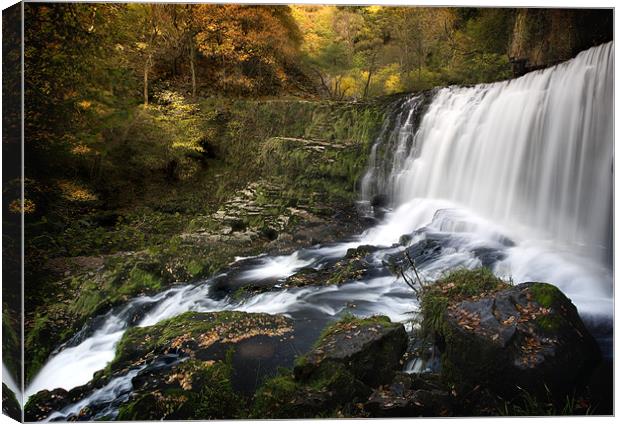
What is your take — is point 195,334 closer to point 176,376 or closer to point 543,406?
→ point 176,376

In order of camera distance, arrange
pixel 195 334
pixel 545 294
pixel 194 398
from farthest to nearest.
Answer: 1. pixel 195 334
2. pixel 194 398
3. pixel 545 294

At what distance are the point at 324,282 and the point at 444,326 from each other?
4.30 ft

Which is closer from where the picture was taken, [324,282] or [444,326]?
[444,326]

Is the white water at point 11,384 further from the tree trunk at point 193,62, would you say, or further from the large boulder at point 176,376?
the tree trunk at point 193,62

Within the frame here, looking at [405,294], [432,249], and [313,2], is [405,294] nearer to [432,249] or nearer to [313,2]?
[432,249]

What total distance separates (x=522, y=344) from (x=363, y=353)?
1.48 m

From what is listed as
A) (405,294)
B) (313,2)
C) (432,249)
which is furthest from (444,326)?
(313,2)

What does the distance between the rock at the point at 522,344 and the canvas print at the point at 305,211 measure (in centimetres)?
2

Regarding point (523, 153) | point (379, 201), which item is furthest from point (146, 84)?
point (523, 153)

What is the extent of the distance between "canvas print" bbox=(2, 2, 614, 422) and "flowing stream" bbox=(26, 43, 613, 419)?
22 mm

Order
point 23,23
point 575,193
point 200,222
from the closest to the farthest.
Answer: point 23,23
point 575,193
point 200,222

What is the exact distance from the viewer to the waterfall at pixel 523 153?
4.89 m

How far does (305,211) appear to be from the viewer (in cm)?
535

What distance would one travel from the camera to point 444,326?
4777 millimetres
